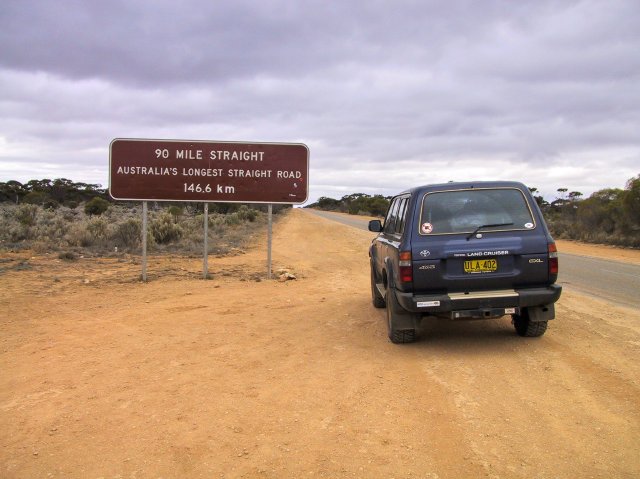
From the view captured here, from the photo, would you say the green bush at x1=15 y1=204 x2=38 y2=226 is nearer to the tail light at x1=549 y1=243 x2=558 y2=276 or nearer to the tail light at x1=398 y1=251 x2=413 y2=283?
the tail light at x1=398 y1=251 x2=413 y2=283

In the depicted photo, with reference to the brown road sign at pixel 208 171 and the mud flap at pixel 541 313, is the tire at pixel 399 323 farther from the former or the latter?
the brown road sign at pixel 208 171

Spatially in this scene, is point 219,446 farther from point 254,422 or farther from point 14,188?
point 14,188

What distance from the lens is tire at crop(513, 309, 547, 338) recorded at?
6754mm

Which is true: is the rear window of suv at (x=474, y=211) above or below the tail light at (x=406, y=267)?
above

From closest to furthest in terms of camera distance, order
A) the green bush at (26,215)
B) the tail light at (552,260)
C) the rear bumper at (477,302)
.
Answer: the rear bumper at (477,302) → the tail light at (552,260) → the green bush at (26,215)

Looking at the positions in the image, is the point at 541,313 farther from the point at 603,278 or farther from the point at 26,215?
the point at 26,215

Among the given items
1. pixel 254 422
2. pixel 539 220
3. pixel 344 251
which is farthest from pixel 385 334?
pixel 344 251

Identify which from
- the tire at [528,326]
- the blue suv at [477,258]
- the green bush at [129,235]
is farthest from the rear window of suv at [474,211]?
the green bush at [129,235]

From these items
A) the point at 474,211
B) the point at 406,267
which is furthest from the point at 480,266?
the point at 406,267

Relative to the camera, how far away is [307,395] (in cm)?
514

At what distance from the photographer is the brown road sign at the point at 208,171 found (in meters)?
13.1

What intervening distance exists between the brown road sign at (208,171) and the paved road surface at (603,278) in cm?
646

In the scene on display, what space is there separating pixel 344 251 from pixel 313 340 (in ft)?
42.5

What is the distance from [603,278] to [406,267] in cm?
916
